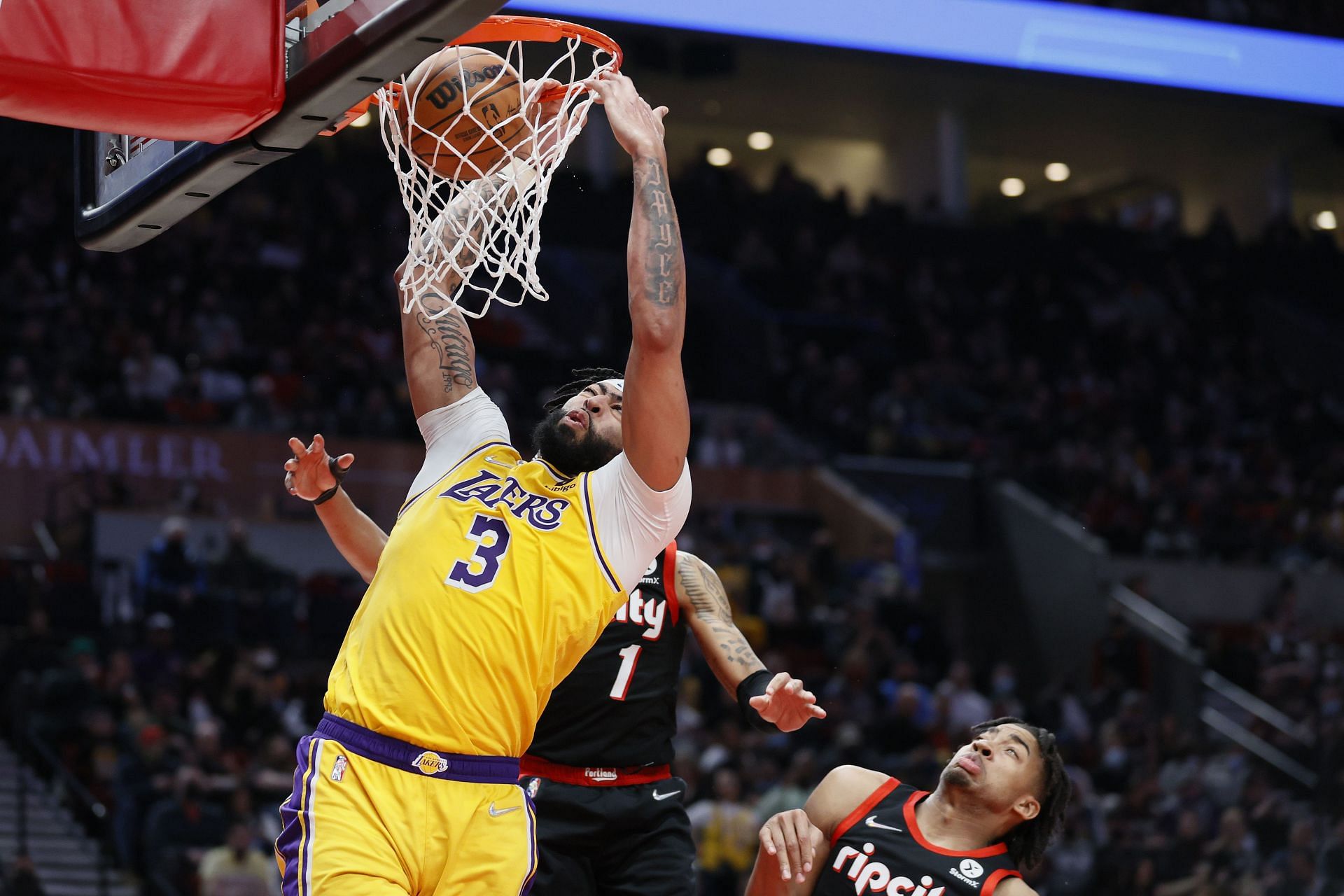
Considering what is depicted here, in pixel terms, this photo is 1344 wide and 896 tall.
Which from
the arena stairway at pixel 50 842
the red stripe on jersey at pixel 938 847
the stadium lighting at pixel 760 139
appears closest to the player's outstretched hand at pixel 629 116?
the red stripe on jersey at pixel 938 847

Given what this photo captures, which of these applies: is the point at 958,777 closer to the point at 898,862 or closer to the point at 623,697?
the point at 898,862

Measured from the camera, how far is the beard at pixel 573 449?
168 inches

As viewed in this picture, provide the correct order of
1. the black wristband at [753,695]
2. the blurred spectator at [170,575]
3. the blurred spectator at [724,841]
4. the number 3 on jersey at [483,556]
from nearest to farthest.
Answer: the number 3 on jersey at [483,556] < the black wristband at [753,695] < the blurred spectator at [724,841] < the blurred spectator at [170,575]

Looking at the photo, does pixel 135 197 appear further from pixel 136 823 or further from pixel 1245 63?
pixel 1245 63

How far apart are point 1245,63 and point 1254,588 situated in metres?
6.11

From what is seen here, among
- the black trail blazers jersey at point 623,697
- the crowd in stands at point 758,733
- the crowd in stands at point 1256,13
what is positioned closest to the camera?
the black trail blazers jersey at point 623,697

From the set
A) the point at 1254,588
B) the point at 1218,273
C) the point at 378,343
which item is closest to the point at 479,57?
the point at 378,343

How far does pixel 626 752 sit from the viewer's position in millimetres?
5145

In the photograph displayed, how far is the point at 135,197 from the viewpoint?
4.51m

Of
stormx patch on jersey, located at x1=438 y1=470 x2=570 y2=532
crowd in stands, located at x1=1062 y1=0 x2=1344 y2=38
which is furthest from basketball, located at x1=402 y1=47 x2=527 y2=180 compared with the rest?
crowd in stands, located at x1=1062 y1=0 x2=1344 y2=38

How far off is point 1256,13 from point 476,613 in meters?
17.8

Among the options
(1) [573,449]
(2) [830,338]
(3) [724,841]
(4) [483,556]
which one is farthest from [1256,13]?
(4) [483,556]

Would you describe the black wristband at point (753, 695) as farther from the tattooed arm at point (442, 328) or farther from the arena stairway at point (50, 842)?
the arena stairway at point (50, 842)

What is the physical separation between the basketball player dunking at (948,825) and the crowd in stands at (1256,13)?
15.0 meters
